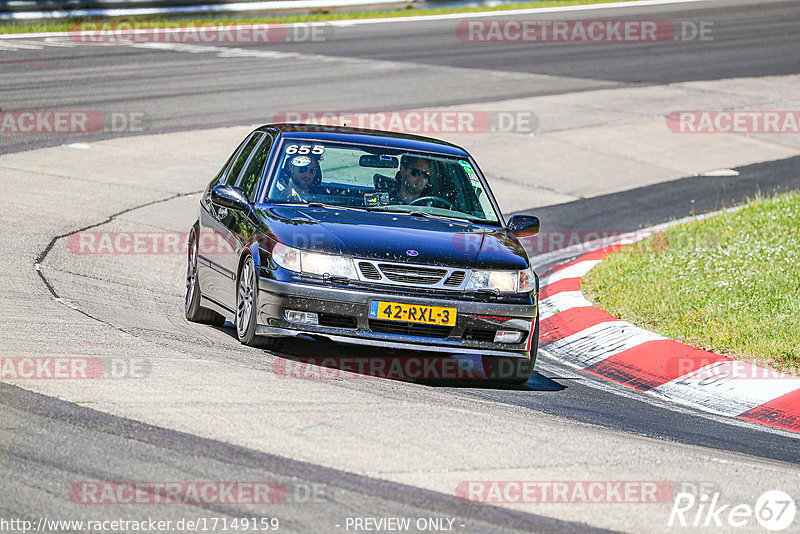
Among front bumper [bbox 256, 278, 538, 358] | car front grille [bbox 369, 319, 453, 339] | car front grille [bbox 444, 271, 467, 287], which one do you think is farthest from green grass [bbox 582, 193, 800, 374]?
car front grille [bbox 369, 319, 453, 339]

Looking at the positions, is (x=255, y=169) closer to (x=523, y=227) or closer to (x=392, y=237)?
(x=392, y=237)

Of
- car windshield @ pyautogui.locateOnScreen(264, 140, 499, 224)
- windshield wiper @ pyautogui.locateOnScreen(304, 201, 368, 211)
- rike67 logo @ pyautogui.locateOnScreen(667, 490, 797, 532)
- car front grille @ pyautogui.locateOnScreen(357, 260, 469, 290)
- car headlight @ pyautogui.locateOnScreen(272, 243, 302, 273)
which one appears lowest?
rike67 logo @ pyautogui.locateOnScreen(667, 490, 797, 532)

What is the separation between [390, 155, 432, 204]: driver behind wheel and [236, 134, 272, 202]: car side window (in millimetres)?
986

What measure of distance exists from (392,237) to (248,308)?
1.07m

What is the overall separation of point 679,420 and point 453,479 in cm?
267

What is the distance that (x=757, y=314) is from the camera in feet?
33.3

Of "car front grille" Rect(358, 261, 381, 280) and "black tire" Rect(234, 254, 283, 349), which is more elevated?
"car front grille" Rect(358, 261, 381, 280)

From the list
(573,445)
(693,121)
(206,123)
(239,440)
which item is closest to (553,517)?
(573,445)

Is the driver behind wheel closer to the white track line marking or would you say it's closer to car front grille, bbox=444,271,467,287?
car front grille, bbox=444,271,467,287

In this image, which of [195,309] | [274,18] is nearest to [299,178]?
[195,309]

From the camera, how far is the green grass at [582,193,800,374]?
31.5 ft

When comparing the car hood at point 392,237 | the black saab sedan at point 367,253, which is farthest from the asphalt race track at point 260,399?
the car hood at point 392,237

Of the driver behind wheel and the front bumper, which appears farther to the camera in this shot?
the driver behind wheel

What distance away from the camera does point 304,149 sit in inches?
363
